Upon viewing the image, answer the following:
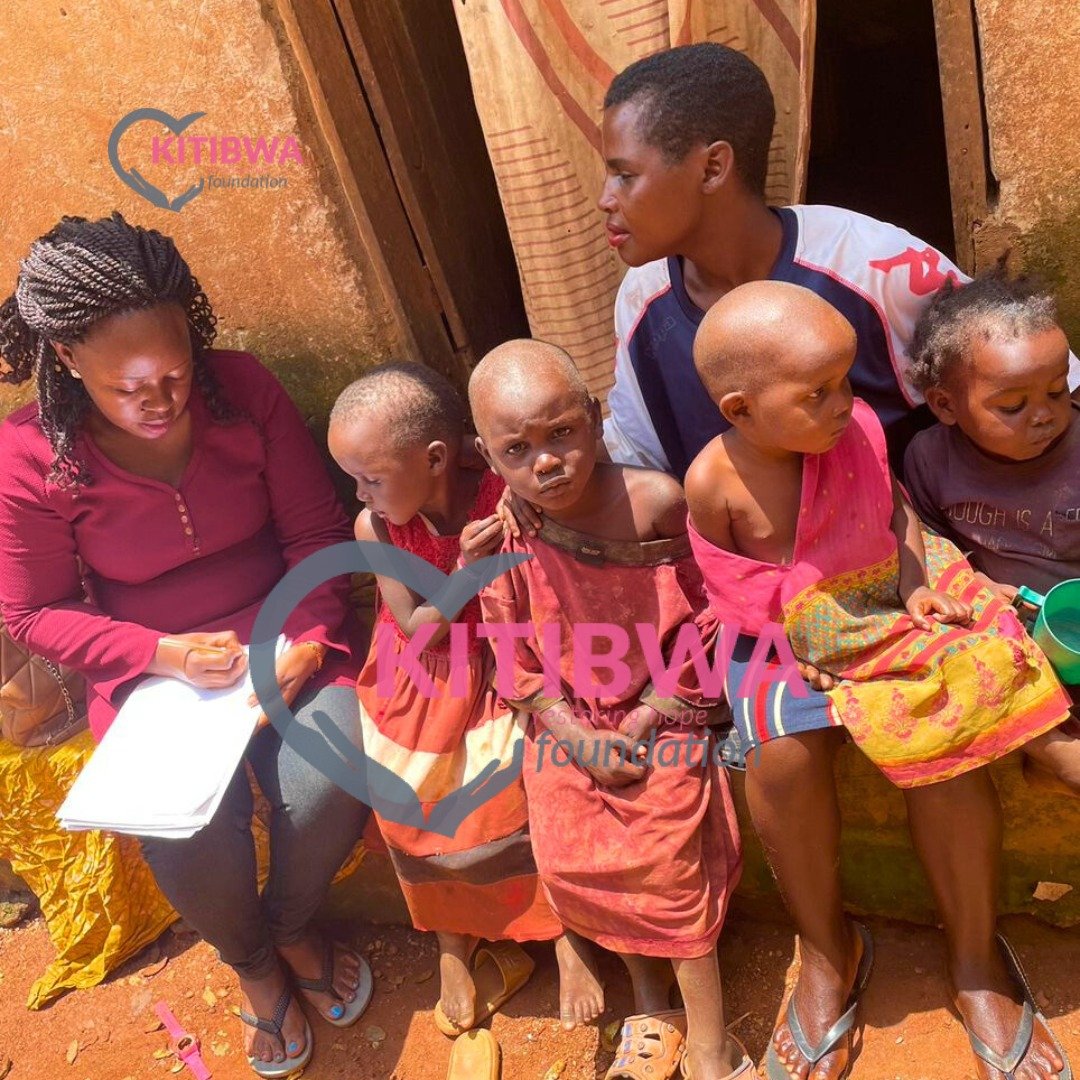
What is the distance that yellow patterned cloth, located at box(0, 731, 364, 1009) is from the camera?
121 inches

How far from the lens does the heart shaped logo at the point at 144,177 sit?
109 inches

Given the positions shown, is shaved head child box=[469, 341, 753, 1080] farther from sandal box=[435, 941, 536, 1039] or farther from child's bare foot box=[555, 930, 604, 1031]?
sandal box=[435, 941, 536, 1039]

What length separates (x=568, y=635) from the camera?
2363 mm

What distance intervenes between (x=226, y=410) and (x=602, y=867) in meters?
1.45

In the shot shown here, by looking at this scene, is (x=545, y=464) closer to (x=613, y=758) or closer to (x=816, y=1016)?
(x=613, y=758)

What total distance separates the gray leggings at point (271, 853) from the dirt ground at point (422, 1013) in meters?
0.31

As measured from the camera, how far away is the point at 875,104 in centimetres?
520

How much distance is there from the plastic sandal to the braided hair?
163 centimetres

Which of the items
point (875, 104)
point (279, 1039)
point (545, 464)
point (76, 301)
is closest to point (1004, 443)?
point (545, 464)

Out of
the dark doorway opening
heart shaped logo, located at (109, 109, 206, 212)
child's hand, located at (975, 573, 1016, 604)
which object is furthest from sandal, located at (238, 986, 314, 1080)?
the dark doorway opening

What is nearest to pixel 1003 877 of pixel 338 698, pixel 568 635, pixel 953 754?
pixel 953 754

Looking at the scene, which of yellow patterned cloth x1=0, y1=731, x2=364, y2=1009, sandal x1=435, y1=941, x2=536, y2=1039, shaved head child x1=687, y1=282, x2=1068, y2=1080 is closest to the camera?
shaved head child x1=687, y1=282, x2=1068, y2=1080

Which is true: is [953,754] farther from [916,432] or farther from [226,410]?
[226,410]

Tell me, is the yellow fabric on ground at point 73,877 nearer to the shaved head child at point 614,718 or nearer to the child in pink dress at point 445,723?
the child in pink dress at point 445,723
